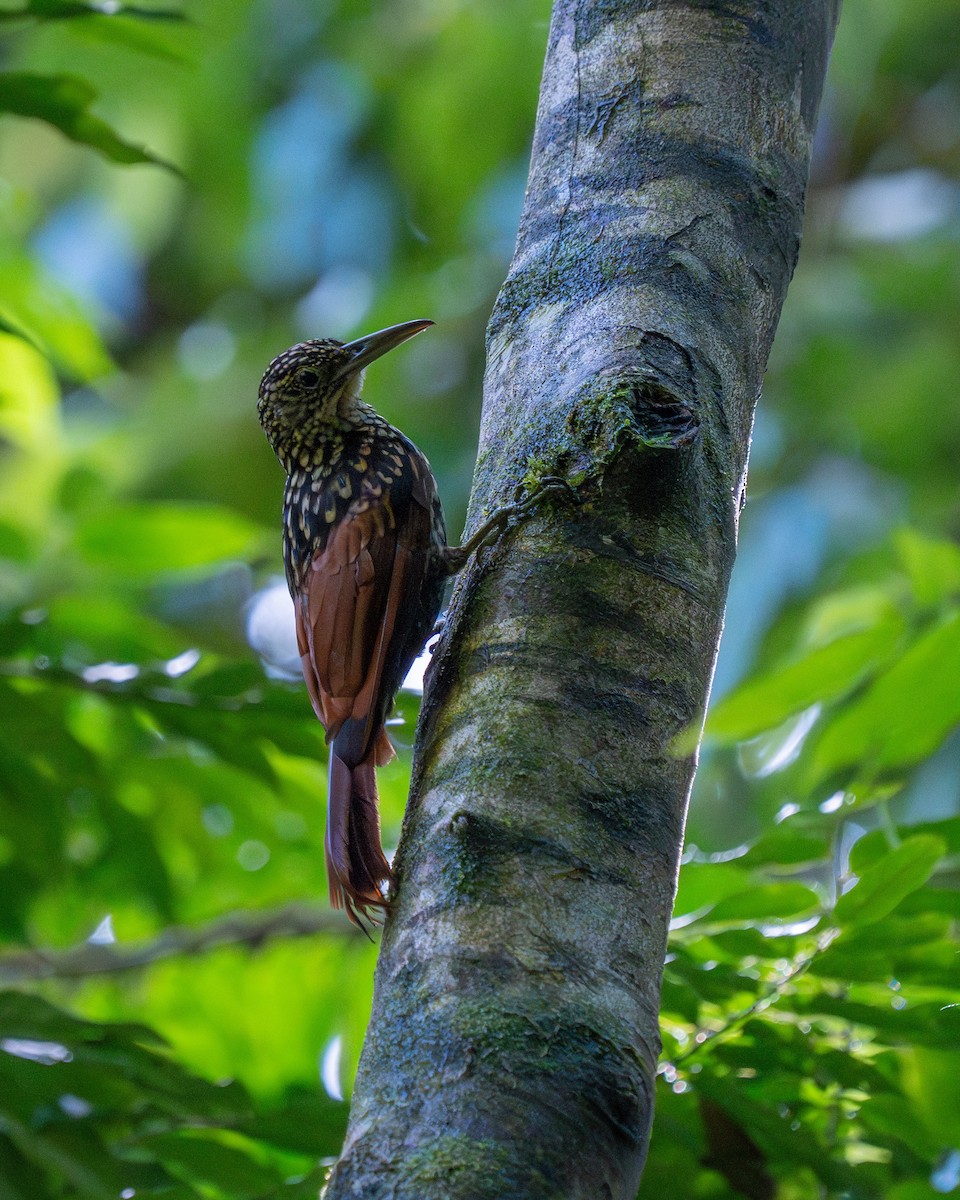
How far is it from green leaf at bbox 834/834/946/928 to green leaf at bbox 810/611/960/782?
0.30 m

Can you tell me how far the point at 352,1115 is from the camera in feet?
4.11

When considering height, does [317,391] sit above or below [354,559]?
above

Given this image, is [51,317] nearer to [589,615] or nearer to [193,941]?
[193,941]

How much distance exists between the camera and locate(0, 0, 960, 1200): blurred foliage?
1968mm

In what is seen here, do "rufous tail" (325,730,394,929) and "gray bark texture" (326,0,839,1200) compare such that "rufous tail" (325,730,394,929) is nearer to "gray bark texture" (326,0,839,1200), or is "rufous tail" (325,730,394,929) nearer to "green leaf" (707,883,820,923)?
"gray bark texture" (326,0,839,1200)

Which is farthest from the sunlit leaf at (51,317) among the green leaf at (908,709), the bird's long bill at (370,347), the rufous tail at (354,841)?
the green leaf at (908,709)

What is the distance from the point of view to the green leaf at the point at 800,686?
75.5 inches

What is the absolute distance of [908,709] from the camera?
211 centimetres

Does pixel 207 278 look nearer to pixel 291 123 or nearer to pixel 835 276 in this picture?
pixel 291 123

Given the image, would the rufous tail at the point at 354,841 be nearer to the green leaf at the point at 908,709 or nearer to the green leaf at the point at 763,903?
the green leaf at the point at 763,903

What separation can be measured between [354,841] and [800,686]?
2.48 feet

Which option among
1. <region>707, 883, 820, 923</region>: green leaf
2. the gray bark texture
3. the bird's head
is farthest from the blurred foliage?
the gray bark texture

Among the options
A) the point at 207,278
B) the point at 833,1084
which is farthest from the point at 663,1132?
the point at 207,278

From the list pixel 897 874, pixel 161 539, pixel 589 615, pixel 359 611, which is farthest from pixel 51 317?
pixel 897 874
